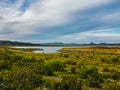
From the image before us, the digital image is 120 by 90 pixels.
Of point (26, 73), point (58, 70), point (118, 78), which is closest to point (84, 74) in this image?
point (118, 78)

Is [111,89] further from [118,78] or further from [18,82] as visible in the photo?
[118,78]

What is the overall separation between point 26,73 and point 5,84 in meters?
1.60

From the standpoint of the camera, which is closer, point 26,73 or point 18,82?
point 18,82

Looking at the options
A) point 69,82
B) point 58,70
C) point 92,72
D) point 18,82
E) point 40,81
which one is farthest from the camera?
point 58,70

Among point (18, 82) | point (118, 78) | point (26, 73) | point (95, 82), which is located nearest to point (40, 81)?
point (26, 73)

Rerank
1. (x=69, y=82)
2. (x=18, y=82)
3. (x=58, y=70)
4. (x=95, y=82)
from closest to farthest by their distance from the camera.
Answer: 1. (x=18, y=82)
2. (x=69, y=82)
3. (x=95, y=82)
4. (x=58, y=70)

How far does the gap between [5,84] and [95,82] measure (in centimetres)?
733

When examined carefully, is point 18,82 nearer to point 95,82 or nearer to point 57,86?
point 57,86

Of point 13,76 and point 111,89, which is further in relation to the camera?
point 13,76

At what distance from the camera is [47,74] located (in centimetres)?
2502

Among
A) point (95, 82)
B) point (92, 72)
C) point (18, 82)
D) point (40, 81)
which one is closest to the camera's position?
point (18, 82)

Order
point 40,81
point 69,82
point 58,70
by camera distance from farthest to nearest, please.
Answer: point 58,70 < point 40,81 < point 69,82

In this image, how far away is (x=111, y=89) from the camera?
1553 cm

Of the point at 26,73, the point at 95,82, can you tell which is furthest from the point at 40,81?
the point at 95,82
